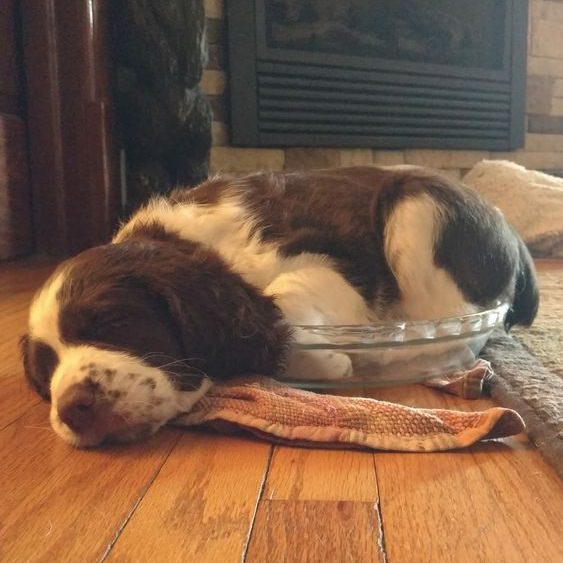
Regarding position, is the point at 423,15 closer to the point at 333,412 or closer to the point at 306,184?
the point at 306,184

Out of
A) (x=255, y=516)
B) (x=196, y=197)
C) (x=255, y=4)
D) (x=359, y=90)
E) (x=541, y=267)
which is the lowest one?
(x=541, y=267)

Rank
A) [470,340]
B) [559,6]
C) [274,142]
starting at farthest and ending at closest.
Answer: [559,6] < [274,142] < [470,340]

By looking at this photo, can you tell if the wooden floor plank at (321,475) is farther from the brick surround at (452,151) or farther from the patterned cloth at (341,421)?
the brick surround at (452,151)

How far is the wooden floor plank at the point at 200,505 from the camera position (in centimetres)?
76

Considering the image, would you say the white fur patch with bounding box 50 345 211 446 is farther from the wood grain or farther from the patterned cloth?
the wood grain

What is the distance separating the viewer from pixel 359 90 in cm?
398

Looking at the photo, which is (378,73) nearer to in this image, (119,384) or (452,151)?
(452,151)

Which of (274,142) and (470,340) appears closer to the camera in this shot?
(470,340)

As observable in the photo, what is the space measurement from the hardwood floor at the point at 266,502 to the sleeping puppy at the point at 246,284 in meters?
0.10

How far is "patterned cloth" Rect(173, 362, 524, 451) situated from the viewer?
103 centimetres

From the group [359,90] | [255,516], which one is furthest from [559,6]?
[255,516]

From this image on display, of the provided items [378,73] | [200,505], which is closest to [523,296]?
[200,505]

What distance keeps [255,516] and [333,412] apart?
0.28 meters

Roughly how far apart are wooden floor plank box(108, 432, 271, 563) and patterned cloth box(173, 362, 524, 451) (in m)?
0.04
